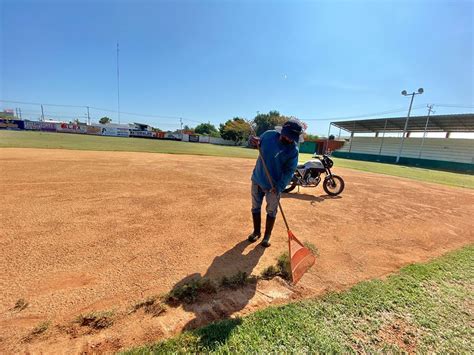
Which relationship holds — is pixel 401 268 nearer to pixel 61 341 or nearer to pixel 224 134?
pixel 61 341

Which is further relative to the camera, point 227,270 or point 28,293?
point 227,270

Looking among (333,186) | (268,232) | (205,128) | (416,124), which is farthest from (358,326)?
(205,128)

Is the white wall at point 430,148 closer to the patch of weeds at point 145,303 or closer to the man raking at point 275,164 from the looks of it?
the man raking at point 275,164

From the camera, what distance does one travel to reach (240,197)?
617 cm

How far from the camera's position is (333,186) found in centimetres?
750

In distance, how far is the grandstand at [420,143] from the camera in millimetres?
32188

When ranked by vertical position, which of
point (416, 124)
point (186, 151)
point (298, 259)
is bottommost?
point (186, 151)

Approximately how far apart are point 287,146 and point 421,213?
499cm

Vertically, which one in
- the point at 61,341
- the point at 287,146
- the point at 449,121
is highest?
the point at 449,121

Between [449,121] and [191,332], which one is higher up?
[449,121]

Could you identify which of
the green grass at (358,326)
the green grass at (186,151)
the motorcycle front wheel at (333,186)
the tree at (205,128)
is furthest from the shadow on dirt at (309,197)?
the tree at (205,128)

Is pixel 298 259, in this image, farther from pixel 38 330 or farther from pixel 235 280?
pixel 38 330

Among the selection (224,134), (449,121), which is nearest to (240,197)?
(449,121)

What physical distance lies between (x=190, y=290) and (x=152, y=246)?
1154mm
